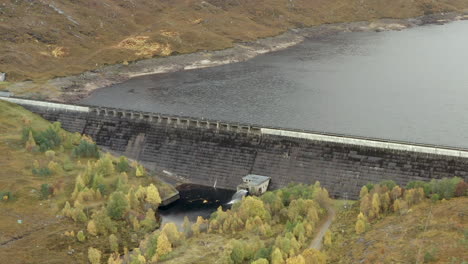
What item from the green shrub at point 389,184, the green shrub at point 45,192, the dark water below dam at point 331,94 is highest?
the dark water below dam at point 331,94

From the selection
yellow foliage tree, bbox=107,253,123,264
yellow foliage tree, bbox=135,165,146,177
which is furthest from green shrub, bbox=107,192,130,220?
yellow foliage tree, bbox=135,165,146,177

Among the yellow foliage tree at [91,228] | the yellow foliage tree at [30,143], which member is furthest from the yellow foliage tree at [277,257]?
the yellow foliage tree at [30,143]

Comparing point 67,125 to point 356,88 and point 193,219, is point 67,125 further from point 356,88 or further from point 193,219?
point 356,88

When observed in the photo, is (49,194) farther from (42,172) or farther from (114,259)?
(114,259)

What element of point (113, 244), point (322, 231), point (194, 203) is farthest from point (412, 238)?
point (194, 203)

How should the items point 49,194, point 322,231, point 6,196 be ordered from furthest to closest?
1. point 49,194
2. point 6,196
3. point 322,231

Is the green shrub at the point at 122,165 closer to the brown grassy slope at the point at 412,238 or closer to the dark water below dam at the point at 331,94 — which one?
the dark water below dam at the point at 331,94
